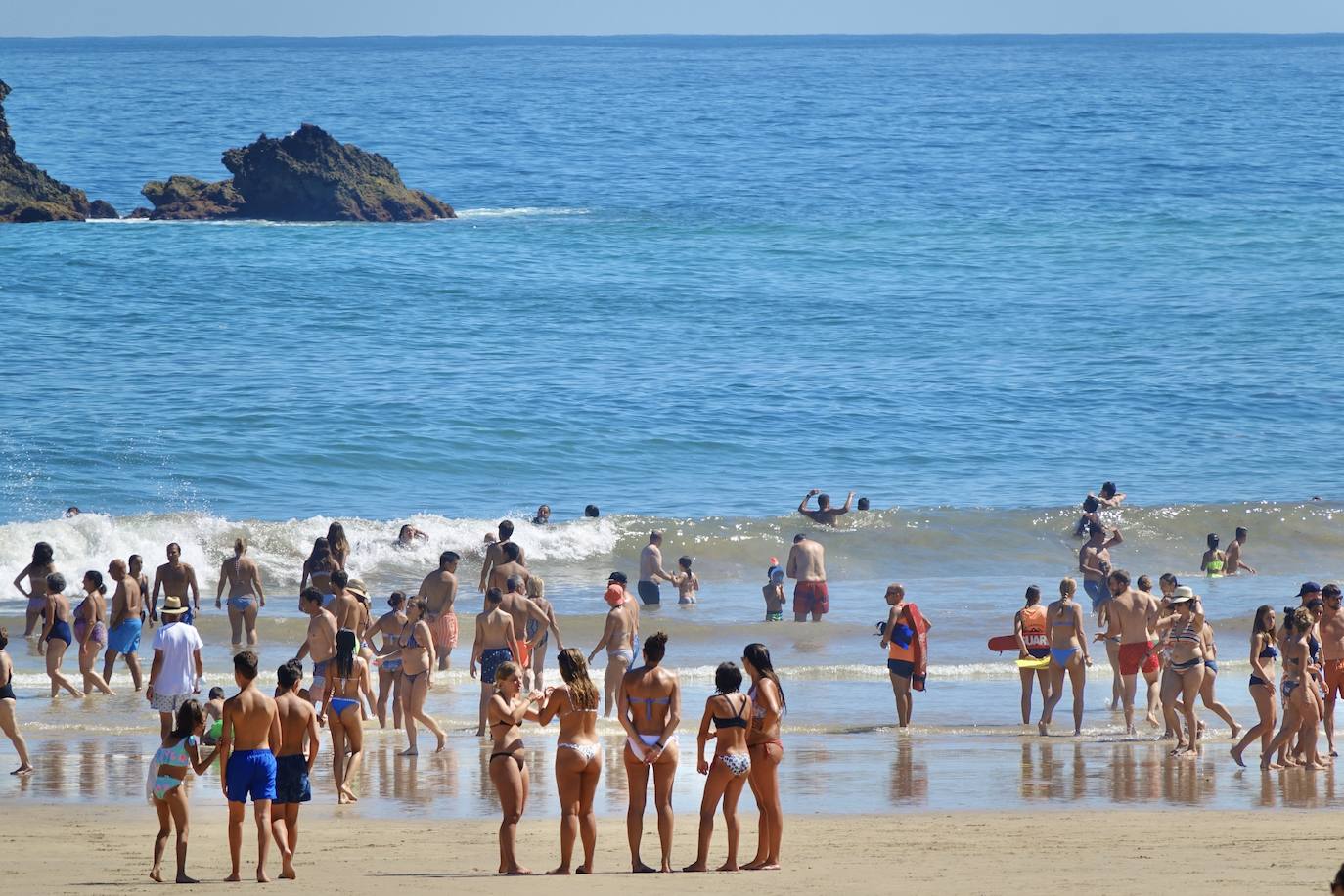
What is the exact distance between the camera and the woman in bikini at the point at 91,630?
49.0ft

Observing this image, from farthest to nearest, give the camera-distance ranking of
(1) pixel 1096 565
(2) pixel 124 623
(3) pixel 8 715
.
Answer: (1) pixel 1096 565
(2) pixel 124 623
(3) pixel 8 715

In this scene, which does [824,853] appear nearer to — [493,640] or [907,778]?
[907,778]

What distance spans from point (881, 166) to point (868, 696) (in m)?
55.2

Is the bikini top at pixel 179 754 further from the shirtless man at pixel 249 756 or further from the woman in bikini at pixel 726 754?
the woman in bikini at pixel 726 754

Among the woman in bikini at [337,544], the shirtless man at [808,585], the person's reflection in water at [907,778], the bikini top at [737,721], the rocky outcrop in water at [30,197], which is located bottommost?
the person's reflection in water at [907,778]

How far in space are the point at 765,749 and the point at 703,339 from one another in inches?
1070

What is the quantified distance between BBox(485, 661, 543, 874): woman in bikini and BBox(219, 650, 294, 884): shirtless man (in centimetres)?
112

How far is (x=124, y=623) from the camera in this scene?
15.2 m

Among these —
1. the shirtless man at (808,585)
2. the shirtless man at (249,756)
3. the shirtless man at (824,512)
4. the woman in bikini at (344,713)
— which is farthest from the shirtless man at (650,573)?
the shirtless man at (249,756)

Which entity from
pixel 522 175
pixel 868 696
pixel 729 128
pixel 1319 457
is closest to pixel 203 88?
pixel 729 128

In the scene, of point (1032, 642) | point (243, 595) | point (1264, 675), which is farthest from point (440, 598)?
point (1264, 675)

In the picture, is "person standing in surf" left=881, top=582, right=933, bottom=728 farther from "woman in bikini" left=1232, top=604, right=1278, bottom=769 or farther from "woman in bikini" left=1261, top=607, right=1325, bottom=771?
"woman in bikini" left=1261, top=607, right=1325, bottom=771

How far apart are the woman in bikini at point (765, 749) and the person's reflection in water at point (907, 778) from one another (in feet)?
7.19

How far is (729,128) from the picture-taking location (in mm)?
88250
